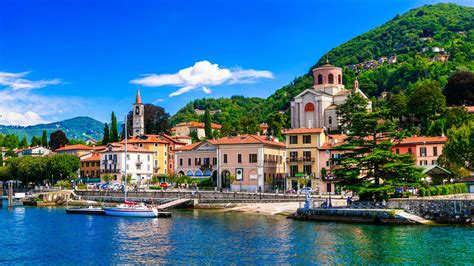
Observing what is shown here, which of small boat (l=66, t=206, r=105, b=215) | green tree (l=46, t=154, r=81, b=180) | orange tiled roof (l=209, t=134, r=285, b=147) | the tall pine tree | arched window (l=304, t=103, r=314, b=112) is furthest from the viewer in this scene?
arched window (l=304, t=103, r=314, b=112)

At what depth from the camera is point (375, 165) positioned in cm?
4972

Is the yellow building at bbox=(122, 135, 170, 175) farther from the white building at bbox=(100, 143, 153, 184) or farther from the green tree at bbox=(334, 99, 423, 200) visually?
the green tree at bbox=(334, 99, 423, 200)

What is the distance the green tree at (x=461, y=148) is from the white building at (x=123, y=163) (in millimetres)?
52553

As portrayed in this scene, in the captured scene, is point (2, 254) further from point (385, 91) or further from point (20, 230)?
point (385, 91)

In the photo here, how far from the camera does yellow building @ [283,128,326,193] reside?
7238 centimetres

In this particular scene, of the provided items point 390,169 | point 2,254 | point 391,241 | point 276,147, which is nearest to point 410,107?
point 276,147

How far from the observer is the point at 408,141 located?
75.6 m

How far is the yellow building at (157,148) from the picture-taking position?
101 m

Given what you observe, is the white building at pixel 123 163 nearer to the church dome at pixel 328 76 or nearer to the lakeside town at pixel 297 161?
the lakeside town at pixel 297 161

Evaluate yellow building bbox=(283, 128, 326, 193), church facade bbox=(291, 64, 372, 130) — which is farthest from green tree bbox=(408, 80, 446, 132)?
yellow building bbox=(283, 128, 326, 193)

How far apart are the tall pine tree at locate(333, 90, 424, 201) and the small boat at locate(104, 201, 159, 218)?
19.7 meters

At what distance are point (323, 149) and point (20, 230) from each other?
38.7 m

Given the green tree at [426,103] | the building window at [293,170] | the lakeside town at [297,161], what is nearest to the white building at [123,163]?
the lakeside town at [297,161]

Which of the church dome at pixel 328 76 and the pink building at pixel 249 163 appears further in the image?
the church dome at pixel 328 76
